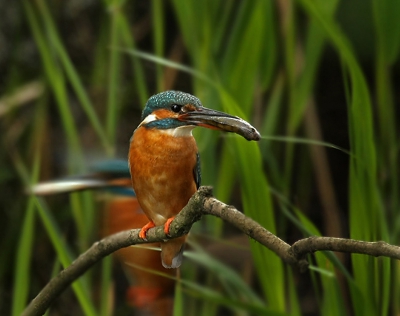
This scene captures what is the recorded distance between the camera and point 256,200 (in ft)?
3.11

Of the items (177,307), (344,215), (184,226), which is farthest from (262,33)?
(344,215)

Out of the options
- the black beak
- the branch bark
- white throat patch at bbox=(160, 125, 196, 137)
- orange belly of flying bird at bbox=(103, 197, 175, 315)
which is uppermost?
the black beak

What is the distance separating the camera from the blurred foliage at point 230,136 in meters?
0.95

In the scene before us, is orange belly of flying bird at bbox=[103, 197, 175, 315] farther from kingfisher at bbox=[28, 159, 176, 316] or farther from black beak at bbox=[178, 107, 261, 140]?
black beak at bbox=[178, 107, 261, 140]

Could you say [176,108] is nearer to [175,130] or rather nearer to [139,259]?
[175,130]

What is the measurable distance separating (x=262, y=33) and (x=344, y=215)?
48.8 inches

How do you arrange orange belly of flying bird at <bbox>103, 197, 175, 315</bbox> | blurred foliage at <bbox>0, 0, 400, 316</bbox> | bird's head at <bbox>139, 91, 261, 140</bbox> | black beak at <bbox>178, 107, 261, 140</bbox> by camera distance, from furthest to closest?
orange belly of flying bird at <bbox>103, 197, 175, 315</bbox>
blurred foliage at <bbox>0, 0, 400, 316</bbox>
bird's head at <bbox>139, 91, 261, 140</bbox>
black beak at <bbox>178, 107, 261, 140</bbox>

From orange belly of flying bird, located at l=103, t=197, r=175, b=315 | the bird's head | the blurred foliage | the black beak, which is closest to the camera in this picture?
the black beak

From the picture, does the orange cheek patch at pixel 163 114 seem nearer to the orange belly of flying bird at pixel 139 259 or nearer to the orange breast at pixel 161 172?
the orange breast at pixel 161 172

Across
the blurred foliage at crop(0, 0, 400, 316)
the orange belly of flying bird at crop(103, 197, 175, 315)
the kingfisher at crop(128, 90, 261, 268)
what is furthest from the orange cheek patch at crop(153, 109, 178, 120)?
the orange belly of flying bird at crop(103, 197, 175, 315)

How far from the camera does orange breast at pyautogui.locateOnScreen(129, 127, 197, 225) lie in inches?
25.7

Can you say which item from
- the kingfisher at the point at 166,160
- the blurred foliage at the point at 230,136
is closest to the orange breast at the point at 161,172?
the kingfisher at the point at 166,160

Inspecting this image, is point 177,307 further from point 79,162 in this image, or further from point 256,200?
point 79,162

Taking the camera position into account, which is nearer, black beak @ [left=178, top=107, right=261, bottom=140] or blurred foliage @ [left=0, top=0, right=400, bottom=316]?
black beak @ [left=178, top=107, right=261, bottom=140]
